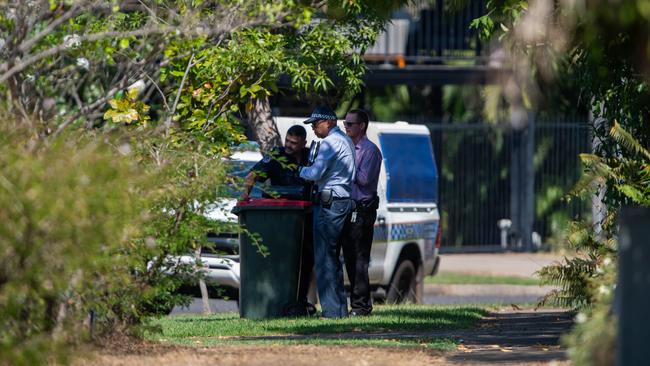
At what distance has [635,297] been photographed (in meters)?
5.56

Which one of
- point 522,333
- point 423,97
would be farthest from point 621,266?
point 423,97

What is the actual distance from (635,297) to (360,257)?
23.4 feet

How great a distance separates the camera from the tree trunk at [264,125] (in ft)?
47.2

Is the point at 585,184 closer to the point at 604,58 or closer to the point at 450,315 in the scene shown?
the point at 604,58

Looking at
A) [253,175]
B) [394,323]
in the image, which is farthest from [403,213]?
[253,175]

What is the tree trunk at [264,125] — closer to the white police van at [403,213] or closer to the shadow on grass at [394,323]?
the white police van at [403,213]

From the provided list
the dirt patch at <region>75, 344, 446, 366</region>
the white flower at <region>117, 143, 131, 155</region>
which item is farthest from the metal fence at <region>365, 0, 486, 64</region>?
the white flower at <region>117, 143, 131, 155</region>

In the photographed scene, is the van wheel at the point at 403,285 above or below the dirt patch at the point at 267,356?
below

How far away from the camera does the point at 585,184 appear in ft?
32.3

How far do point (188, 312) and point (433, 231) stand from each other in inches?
119

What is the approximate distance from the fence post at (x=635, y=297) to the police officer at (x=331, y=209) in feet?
21.1

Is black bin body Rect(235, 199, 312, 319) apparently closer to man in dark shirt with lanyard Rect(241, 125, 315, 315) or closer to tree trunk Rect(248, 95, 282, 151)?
man in dark shirt with lanyard Rect(241, 125, 315, 315)

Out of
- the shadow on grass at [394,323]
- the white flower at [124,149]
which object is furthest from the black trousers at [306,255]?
the white flower at [124,149]

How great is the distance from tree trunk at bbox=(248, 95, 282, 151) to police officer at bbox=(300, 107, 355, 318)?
7.33 feet
